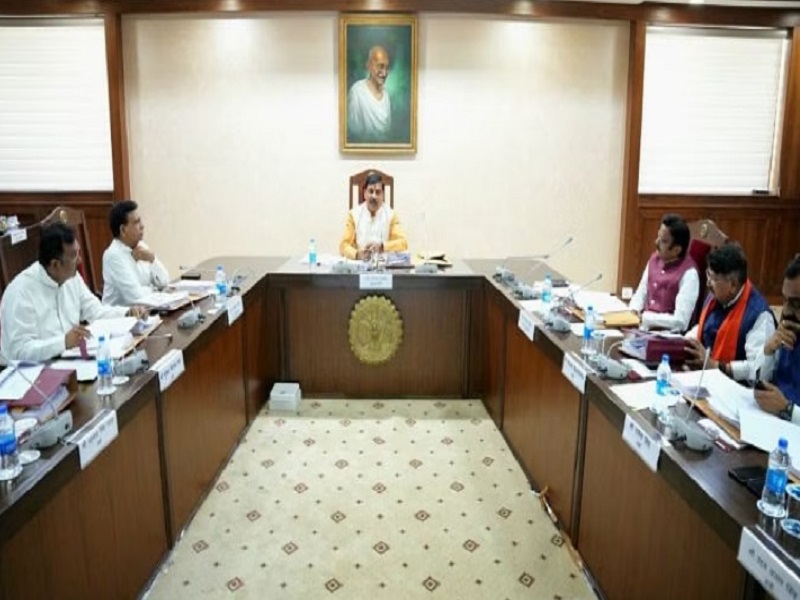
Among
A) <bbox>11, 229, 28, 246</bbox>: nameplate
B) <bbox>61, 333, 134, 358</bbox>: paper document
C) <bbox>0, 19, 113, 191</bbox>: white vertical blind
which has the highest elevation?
<bbox>0, 19, 113, 191</bbox>: white vertical blind

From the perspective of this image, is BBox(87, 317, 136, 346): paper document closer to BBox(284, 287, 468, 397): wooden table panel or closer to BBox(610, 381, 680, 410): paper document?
BBox(284, 287, 468, 397): wooden table panel

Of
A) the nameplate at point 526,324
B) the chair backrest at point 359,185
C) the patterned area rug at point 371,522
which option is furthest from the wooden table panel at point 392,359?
the chair backrest at point 359,185

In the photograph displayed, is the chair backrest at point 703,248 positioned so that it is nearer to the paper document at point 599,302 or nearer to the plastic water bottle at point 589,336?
the paper document at point 599,302

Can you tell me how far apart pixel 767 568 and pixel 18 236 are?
15.6 feet

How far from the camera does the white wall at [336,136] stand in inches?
215

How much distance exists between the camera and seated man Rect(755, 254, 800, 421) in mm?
2000

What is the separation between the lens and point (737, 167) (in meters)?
5.87

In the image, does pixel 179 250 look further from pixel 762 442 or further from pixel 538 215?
pixel 762 442

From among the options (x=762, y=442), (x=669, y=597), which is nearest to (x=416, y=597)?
(x=669, y=597)

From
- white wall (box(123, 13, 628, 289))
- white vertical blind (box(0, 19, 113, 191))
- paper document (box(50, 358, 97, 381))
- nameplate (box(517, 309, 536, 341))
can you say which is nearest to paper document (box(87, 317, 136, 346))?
paper document (box(50, 358, 97, 381))

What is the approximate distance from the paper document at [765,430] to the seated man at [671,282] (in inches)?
45.2

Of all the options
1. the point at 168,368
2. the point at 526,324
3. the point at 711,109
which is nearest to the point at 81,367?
the point at 168,368

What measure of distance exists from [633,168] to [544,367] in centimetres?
349

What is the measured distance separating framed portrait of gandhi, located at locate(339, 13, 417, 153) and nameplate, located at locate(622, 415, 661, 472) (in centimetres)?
404
